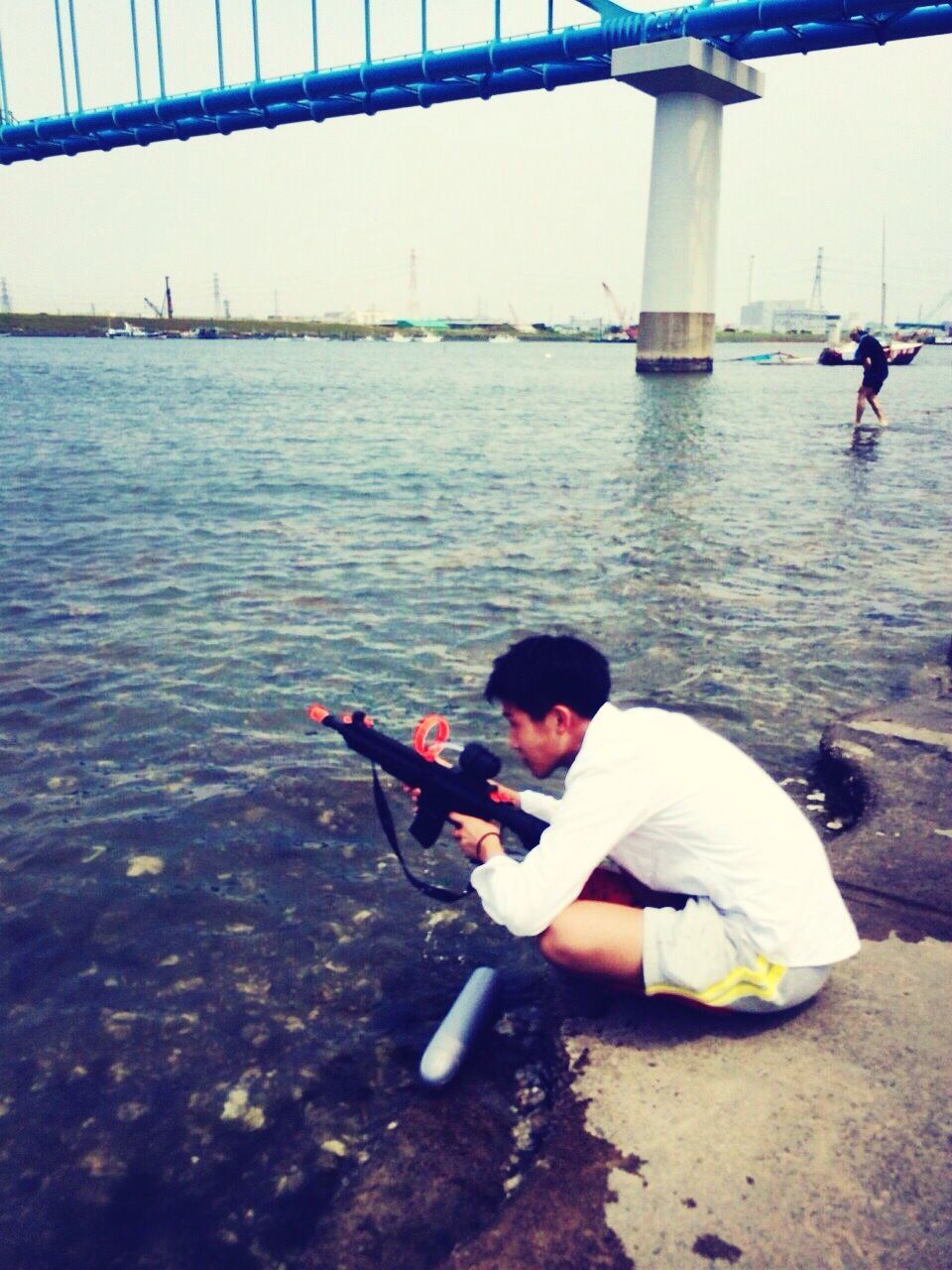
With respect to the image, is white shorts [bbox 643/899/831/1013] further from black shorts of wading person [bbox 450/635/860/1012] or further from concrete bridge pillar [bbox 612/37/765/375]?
concrete bridge pillar [bbox 612/37/765/375]

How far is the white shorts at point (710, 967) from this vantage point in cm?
286

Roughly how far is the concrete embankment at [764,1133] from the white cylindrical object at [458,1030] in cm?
32

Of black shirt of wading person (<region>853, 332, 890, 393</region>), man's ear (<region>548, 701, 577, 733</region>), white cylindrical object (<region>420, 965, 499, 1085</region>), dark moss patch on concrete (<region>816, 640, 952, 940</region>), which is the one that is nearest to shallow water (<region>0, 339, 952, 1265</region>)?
white cylindrical object (<region>420, 965, 499, 1085</region>)

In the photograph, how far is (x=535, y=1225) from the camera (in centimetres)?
243

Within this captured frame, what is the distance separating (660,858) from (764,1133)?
0.76 metres

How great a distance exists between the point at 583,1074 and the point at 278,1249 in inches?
38.2

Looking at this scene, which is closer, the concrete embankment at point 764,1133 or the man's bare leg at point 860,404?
the concrete embankment at point 764,1133

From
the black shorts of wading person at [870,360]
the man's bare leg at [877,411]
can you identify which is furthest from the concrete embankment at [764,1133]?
the man's bare leg at [877,411]

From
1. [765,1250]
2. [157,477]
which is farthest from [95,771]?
[157,477]

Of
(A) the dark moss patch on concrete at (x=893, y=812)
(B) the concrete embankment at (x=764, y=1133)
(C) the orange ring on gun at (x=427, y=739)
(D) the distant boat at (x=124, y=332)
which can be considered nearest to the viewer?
(B) the concrete embankment at (x=764, y=1133)

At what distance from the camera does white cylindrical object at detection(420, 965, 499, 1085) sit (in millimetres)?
3197

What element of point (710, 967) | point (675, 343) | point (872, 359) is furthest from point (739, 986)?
point (675, 343)

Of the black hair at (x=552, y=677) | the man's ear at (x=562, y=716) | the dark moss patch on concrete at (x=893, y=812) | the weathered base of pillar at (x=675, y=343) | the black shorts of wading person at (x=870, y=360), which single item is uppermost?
the weathered base of pillar at (x=675, y=343)

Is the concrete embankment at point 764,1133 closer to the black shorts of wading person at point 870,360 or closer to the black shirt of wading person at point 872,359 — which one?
the black shorts of wading person at point 870,360
